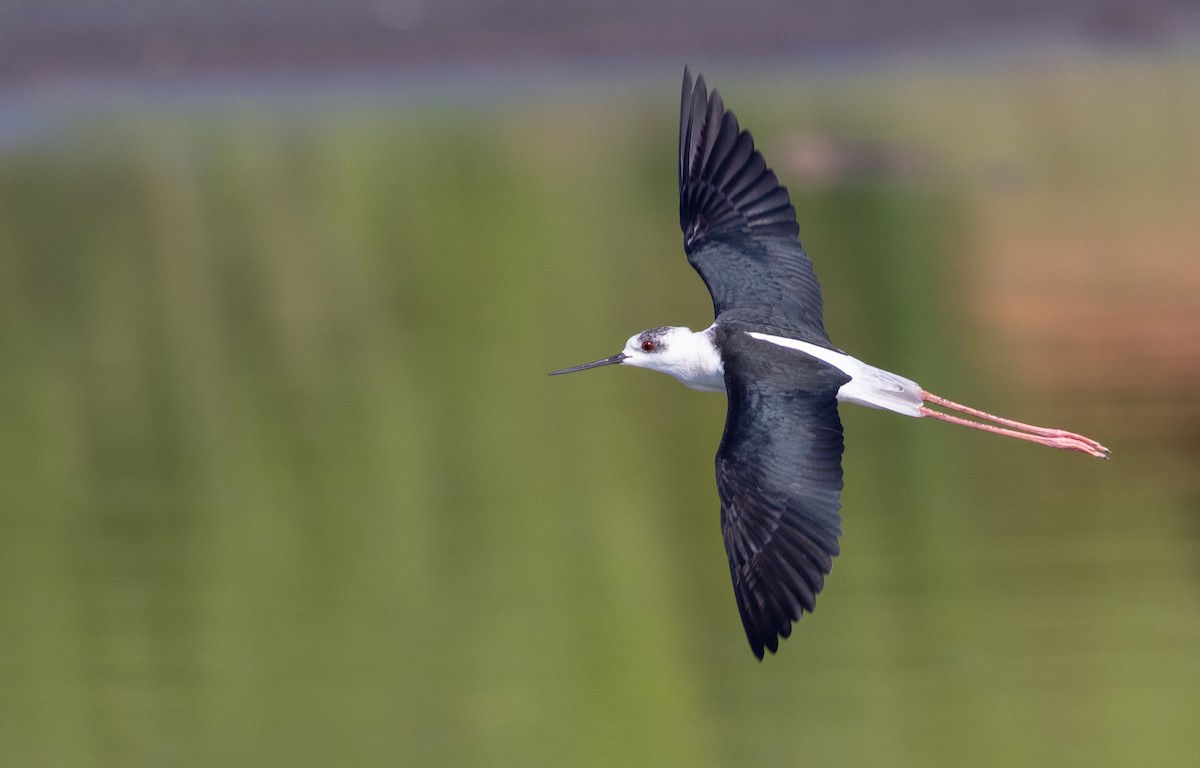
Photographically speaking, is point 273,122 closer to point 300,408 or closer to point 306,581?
point 300,408

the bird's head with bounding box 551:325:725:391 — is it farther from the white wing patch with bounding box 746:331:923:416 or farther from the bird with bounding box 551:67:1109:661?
the white wing patch with bounding box 746:331:923:416

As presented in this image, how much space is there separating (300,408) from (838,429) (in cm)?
808

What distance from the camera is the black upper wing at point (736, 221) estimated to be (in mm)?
8070

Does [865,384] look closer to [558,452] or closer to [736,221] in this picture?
[736,221]

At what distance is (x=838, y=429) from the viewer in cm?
732

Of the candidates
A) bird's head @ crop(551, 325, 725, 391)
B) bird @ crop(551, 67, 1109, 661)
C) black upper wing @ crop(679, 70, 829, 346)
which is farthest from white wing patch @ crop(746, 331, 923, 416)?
black upper wing @ crop(679, 70, 829, 346)

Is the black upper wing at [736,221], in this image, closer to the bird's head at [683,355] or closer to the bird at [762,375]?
the bird at [762,375]

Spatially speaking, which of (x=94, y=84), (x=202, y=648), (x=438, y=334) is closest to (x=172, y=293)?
(x=438, y=334)

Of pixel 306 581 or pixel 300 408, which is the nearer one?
pixel 306 581

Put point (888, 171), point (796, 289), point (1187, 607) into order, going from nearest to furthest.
Result: point (796, 289), point (1187, 607), point (888, 171)

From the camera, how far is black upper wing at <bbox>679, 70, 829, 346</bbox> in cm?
807

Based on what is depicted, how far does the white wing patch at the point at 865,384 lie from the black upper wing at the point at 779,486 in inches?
3.2

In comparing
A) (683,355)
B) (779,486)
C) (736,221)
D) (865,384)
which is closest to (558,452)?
(736,221)

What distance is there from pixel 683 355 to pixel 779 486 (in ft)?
2.64
